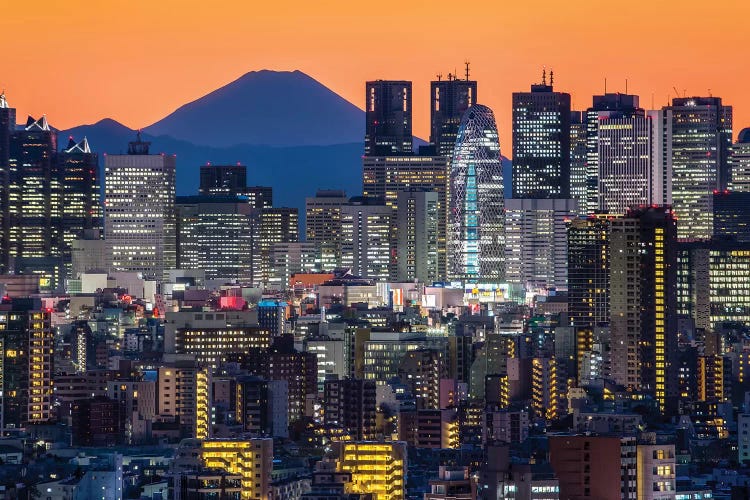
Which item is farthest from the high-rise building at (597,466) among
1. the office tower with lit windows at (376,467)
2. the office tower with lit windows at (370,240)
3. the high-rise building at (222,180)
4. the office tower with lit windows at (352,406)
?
the high-rise building at (222,180)

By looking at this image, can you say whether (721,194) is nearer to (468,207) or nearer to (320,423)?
(468,207)

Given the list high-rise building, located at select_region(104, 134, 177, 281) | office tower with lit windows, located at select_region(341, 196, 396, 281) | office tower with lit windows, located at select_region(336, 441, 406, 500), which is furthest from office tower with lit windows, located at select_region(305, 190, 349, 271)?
office tower with lit windows, located at select_region(336, 441, 406, 500)

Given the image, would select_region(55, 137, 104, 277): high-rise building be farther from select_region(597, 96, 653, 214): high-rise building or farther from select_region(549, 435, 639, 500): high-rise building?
select_region(549, 435, 639, 500): high-rise building

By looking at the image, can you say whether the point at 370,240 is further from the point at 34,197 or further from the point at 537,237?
the point at 34,197

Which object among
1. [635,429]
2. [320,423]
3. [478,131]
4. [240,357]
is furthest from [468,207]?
[635,429]

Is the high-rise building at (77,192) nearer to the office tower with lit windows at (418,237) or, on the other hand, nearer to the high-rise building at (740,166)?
the office tower with lit windows at (418,237)

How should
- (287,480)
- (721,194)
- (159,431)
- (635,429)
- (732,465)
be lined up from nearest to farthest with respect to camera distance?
(635,429) < (287,480) < (732,465) < (159,431) < (721,194)

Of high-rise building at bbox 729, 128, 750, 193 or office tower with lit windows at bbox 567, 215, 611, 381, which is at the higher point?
high-rise building at bbox 729, 128, 750, 193
